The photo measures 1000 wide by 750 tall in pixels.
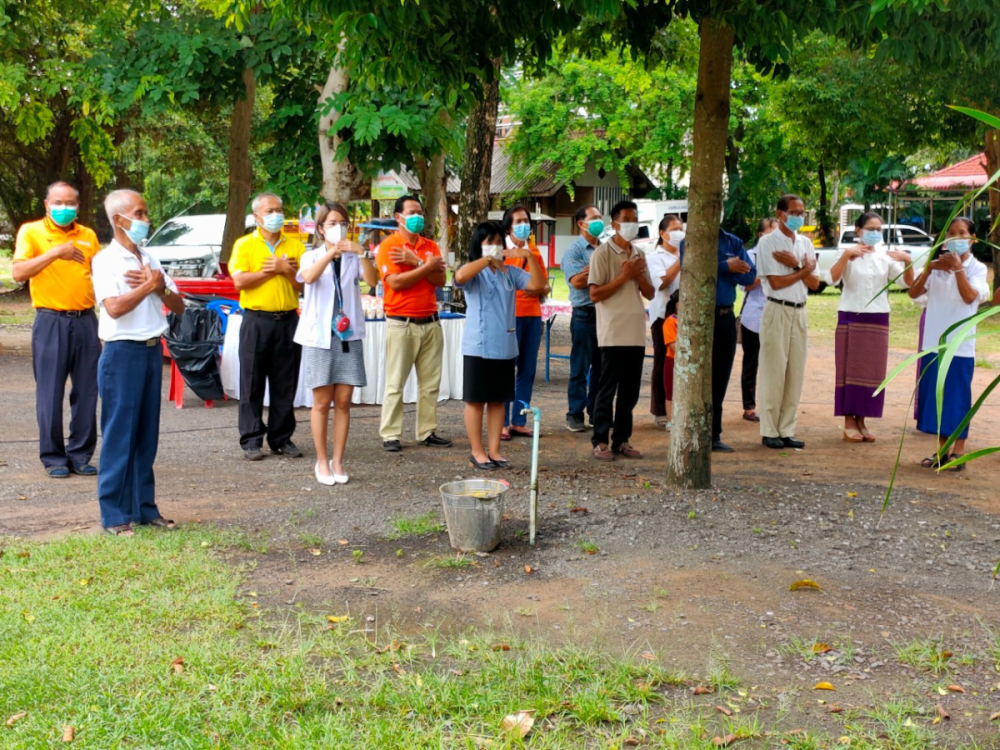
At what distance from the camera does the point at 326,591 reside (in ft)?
16.6

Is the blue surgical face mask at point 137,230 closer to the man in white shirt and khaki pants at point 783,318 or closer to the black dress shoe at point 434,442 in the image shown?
the black dress shoe at point 434,442

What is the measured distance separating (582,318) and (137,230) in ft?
14.5

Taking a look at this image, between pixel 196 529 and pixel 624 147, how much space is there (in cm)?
3337

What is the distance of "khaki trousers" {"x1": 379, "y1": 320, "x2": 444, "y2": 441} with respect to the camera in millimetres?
8383

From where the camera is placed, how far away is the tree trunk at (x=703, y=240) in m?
6.41

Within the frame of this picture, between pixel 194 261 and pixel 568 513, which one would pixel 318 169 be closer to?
pixel 194 261

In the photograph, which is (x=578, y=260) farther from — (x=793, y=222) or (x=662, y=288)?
(x=793, y=222)

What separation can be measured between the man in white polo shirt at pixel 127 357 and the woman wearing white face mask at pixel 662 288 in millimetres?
4658

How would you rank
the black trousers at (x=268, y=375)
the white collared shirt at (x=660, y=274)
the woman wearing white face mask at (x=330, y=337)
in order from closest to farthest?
the woman wearing white face mask at (x=330, y=337)
the black trousers at (x=268, y=375)
the white collared shirt at (x=660, y=274)

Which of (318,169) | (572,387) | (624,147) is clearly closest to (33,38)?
(318,169)

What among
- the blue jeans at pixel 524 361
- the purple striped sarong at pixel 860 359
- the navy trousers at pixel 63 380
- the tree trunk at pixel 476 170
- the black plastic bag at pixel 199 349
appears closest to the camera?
the navy trousers at pixel 63 380

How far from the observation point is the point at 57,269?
750cm

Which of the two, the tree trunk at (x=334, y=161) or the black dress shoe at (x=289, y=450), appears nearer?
the black dress shoe at (x=289, y=450)

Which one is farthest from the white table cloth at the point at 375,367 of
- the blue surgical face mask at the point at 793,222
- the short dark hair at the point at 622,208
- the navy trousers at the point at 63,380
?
the blue surgical face mask at the point at 793,222
